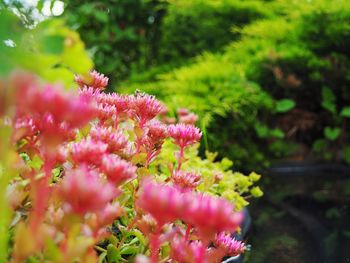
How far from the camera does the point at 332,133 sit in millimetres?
4715

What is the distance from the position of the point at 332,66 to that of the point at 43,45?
169 inches

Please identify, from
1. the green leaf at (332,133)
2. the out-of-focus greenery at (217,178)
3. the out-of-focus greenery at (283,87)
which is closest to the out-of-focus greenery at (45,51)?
the out-of-focus greenery at (217,178)

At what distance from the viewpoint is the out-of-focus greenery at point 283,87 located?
13.6ft


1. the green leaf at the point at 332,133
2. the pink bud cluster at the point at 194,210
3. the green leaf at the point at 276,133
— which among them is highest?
the pink bud cluster at the point at 194,210

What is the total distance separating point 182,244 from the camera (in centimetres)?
91

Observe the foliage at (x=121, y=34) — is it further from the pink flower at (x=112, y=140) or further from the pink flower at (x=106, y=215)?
the pink flower at (x=106, y=215)

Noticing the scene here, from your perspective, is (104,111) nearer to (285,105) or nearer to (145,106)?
(145,106)

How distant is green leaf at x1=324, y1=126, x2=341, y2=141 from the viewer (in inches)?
184

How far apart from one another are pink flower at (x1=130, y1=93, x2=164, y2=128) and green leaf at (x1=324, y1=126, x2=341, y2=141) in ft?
12.0

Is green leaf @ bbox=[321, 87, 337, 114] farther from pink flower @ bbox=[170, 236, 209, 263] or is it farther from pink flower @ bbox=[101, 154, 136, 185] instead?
pink flower @ bbox=[101, 154, 136, 185]

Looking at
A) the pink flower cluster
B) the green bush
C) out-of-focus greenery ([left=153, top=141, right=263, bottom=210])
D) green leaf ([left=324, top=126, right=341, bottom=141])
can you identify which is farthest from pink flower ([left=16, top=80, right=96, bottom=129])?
the green bush

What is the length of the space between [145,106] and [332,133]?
3.74 metres

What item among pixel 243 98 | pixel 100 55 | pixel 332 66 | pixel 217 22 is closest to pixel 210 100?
pixel 243 98

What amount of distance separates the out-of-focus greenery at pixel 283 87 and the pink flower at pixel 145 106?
2.64m
